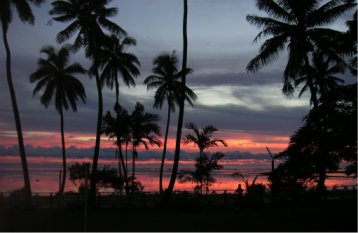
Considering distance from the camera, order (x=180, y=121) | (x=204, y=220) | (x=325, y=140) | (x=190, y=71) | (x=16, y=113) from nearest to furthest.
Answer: (x=204, y=220), (x=325, y=140), (x=180, y=121), (x=16, y=113), (x=190, y=71)

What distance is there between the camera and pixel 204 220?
1655 centimetres

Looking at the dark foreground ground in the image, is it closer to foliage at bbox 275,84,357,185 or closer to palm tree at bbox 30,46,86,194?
foliage at bbox 275,84,357,185

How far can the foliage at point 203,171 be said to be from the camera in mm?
34844

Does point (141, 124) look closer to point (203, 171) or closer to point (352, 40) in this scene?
point (203, 171)

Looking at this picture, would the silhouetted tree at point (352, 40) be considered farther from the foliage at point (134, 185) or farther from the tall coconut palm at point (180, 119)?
the foliage at point (134, 185)

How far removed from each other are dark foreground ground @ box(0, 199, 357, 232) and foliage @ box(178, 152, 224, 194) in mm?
14348

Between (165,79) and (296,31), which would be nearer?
(296,31)

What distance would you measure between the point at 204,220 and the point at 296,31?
12.2 m

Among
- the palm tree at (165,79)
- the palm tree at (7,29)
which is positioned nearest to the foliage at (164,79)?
the palm tree at (165,79)

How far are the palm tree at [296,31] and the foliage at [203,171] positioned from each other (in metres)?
11.2

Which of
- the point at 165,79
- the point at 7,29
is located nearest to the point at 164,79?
the point at 165,79

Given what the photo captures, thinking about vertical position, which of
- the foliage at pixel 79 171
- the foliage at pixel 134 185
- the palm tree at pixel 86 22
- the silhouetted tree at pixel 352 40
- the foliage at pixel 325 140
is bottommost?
the foliage at pixel 134 185

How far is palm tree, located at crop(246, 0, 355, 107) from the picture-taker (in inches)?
927

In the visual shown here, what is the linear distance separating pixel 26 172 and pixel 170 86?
50.8 feet
